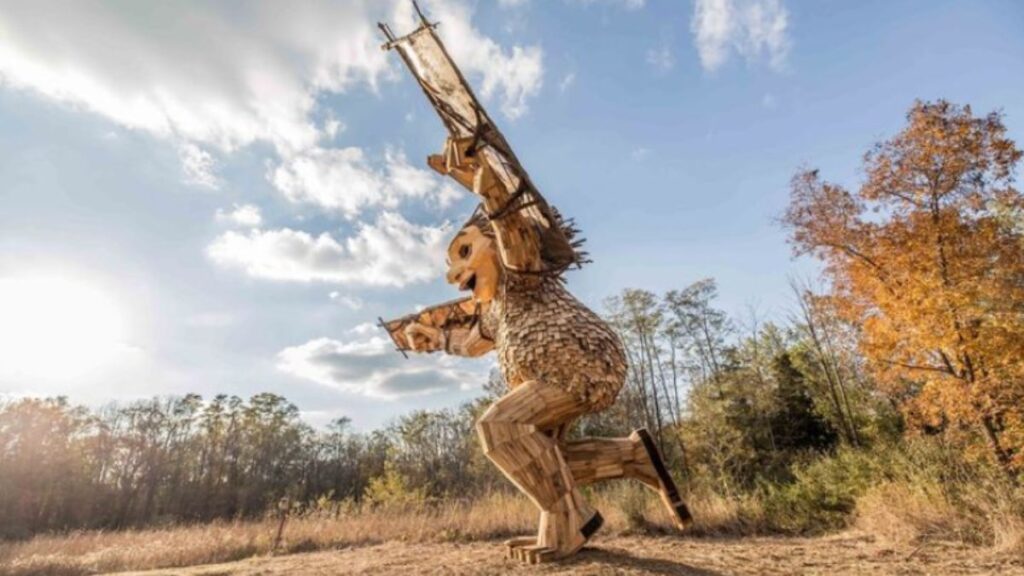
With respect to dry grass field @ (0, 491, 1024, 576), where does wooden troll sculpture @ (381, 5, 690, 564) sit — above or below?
above

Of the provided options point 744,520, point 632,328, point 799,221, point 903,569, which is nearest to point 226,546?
point 744,520

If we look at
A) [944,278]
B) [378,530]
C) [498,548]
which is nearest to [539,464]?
[498,548]

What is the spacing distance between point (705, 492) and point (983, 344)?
4.69 metres

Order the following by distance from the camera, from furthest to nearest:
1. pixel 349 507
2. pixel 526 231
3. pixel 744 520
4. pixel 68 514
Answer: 1. pixel 68 514
2. pixel 349 507
3. pixel 744 520
4. pixel 526 231

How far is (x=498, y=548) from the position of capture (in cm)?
343

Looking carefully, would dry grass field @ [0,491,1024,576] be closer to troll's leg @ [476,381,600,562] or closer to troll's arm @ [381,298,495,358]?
troll's leg @ [476,381,600,562]

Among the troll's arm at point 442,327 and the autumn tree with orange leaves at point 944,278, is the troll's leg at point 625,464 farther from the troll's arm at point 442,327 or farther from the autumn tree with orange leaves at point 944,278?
the autumn tree with orange leaves at point 944,278

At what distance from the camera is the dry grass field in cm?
268

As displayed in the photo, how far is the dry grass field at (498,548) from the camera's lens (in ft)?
8.80

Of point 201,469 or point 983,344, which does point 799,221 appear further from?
point 201,469

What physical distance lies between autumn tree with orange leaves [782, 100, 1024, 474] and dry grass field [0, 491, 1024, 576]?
138 inches

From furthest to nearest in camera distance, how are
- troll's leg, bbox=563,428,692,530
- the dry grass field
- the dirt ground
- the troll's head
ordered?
the troll's head
troll's leg, bbox=563,428,692,530
the dry grass field
the dirt ground

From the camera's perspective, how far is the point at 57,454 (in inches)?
1054

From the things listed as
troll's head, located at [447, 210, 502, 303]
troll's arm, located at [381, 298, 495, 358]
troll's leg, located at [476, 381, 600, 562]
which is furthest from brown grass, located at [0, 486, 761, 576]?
troll's head, located at [447, 210, 502, 303]
